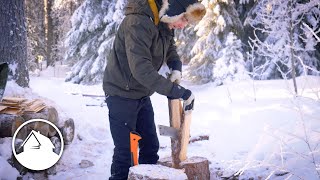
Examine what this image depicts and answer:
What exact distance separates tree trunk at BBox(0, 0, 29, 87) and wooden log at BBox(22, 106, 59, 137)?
1.21 metres

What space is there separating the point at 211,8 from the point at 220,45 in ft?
4.51

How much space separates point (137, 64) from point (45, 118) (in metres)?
2.07

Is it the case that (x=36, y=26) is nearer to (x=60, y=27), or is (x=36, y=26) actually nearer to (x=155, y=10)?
(x=60, y=27)

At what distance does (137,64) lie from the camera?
287 cm

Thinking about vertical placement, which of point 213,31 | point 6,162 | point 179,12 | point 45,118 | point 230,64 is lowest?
point 230,64

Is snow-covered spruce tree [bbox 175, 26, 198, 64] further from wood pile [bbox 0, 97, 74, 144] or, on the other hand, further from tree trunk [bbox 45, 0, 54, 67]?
tree trunk [bbox 45, 0, 54, 67]

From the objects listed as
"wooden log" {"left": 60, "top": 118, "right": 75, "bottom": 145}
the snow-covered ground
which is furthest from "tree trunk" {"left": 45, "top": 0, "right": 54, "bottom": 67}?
"wooden log" {"left": 60, "top": 118, "right": 75, "bottom": 145}

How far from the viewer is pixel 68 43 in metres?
16.3

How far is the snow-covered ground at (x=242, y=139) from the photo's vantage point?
3.31 metres

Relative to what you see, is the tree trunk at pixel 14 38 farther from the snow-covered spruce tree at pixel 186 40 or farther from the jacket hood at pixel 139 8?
the snow-covered spruce tree at pixel 186 40

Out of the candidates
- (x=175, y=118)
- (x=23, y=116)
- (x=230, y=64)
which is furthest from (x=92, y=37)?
(x=175, y=118)

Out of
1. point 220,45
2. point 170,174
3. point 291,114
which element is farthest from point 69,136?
point 220,45

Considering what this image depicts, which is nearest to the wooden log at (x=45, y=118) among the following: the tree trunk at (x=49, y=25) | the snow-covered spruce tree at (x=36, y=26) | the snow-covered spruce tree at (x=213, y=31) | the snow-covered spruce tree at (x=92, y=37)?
the snow-covered spruce tree at (x=213, y=31)

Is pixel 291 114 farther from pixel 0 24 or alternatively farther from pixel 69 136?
pixel 0 24
